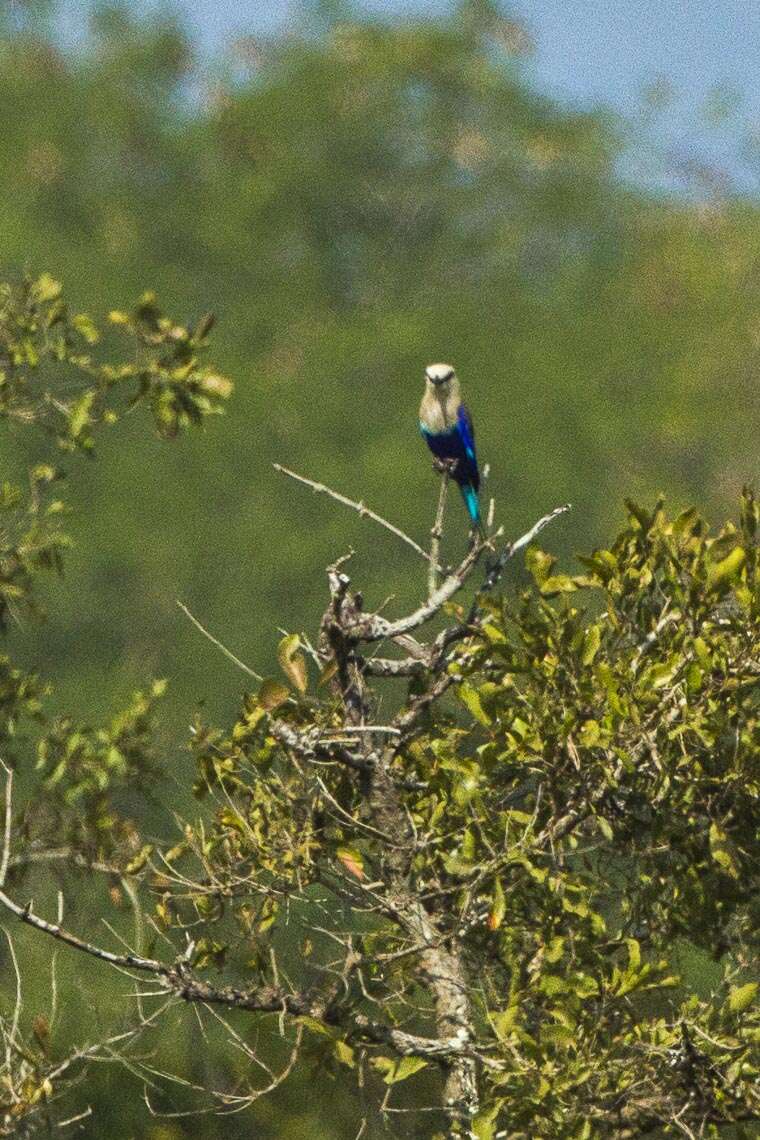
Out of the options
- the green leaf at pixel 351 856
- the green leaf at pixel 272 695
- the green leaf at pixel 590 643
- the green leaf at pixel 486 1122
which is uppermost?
the green leaf at pixel 272 695

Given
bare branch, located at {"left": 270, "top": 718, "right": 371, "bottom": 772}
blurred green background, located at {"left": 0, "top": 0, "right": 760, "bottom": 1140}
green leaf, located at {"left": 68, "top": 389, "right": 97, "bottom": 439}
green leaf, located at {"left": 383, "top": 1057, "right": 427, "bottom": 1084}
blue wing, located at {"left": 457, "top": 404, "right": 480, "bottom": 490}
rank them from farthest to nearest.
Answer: blurred green background, located at {"left": 0, "top": 0, "right": 760, "bottom": 1140}
blue wing, located at {"left": 457, "top": 404, "right": 480, "bottom": 490}
green leaf, located at {"left": 68, "top": 389, "right": 97, "bottom": 439}
bare branch, located at {"left": 270, "top": 718, "right": 371, "bottom": 772}
green leaf, located at {"left": 383, "top": 1057, "right": 427, "bottom": 1084}

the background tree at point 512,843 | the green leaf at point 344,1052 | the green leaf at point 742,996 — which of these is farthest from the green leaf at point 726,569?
the green leaf at point 344,1052

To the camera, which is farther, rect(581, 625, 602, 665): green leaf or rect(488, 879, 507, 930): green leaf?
rect(581, 625, 602, 665): green leaf

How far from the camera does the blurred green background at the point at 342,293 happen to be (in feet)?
98.7

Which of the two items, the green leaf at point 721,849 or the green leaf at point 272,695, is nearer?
the green leaf at point 721,849

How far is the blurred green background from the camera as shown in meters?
30.1

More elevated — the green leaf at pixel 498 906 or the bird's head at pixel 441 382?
the bird's head at pixel 441 382

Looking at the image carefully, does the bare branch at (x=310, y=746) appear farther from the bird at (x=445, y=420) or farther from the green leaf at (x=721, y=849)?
the bird at (x=445, y=420)

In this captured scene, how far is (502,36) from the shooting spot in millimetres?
42688

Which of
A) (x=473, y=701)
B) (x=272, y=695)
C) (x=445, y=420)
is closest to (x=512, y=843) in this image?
(x=473, y=701)

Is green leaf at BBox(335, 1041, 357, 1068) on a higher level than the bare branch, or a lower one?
lower

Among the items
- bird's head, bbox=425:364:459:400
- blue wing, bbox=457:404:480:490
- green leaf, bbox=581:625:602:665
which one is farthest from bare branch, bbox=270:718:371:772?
bird's head, bbox=425:364:459:400

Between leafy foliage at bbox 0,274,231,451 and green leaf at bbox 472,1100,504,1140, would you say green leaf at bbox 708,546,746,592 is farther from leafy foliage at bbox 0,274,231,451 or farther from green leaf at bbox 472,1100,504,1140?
leafy foliage at bbox 0,274,231,451

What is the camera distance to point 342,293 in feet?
131
